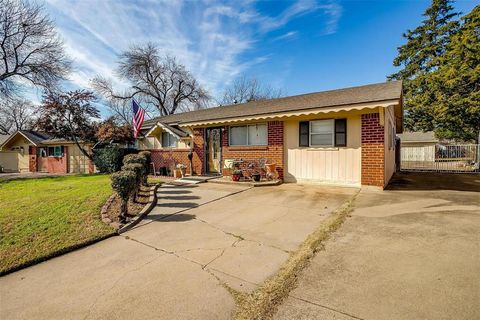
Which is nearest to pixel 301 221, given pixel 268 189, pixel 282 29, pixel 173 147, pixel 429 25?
pixel 268 189

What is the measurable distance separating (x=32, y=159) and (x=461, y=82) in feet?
133

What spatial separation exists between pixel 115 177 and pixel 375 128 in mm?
8117

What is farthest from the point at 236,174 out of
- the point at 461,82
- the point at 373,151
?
the point at 461,82

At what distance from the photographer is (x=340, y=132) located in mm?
8641

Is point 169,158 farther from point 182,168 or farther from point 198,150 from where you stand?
point 198,150

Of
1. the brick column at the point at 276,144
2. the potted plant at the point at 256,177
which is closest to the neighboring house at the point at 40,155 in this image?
the potted plant at the point at 256,177

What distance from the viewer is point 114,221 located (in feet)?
17.2

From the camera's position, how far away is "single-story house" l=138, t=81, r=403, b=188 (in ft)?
25.9

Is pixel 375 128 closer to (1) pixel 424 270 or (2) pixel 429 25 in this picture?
(1) pixel 424 270

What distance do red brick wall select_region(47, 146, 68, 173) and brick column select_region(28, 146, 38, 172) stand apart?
5.98ft

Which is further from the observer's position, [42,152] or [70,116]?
[42,152]

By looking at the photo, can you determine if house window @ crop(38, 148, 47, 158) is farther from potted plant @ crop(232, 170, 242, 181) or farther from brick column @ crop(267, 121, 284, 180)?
brick column @ crop(267, 121, 284, 180)

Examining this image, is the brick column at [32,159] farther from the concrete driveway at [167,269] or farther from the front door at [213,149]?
the concrete driveway at [167,269]

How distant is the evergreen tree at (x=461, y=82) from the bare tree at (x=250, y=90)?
1867cm
